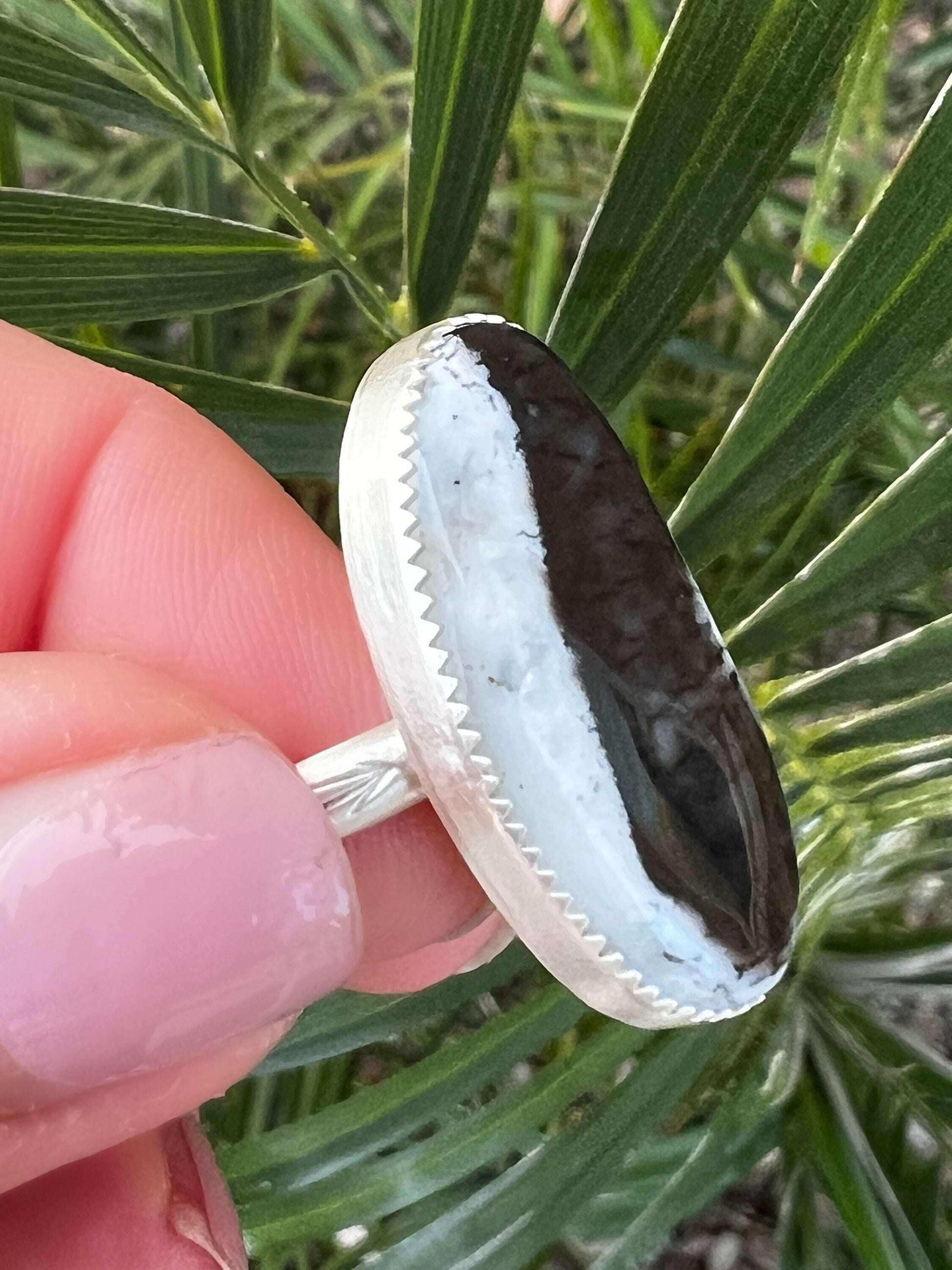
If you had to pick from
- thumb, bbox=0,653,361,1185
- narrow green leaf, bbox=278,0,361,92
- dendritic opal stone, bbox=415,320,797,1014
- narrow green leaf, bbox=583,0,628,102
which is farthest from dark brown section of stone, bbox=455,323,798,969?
narrow green leaf, bbox=278,0,361,92

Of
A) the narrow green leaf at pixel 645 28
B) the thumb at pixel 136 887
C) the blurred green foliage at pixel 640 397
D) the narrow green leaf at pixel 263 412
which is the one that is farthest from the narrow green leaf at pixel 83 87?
the narrow green leaf at pixel 645 28

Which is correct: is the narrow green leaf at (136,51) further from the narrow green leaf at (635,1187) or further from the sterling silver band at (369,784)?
the narrow green leaf at (635,1187)

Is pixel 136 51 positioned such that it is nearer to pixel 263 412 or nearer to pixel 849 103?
pixel 263 412

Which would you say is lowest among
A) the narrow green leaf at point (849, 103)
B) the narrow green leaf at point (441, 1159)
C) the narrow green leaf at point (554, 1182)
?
the narrow green leaf at point (554, 1182)

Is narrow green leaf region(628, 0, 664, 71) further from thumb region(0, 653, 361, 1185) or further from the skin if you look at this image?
thumb region(0, 653, 361, 1185)

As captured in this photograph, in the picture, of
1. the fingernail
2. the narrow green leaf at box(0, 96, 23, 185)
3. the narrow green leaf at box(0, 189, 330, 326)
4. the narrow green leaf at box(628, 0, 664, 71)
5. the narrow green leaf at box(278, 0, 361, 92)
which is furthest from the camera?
the narrow green leaf at box(278, 0, 361, 92)
